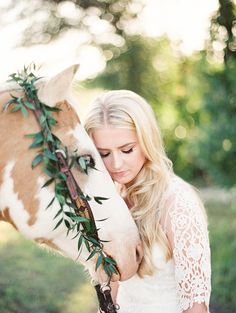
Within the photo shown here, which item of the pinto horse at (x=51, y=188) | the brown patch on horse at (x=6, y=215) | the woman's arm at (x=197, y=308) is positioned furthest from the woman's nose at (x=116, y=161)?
the woman's arm at (x=197, y=308)

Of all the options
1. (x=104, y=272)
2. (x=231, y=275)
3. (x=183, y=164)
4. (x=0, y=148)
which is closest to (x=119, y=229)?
(x=104, y=272)

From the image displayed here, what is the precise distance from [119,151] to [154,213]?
0.36 metres

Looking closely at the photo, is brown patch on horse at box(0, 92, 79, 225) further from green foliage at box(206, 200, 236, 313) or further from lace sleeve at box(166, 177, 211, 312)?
green foliage at box(206, 200, 236, 313)

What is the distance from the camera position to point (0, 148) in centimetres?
248

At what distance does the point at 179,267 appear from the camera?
264cm

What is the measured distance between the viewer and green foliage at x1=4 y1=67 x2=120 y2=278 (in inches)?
97.0

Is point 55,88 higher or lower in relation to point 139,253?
higher

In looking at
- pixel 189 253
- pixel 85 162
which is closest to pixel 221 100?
pixel 189 253

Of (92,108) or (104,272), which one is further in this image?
(92,108)

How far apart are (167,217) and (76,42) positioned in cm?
946

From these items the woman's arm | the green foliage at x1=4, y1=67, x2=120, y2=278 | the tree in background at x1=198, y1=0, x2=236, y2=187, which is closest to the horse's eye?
the green foliage at x1=4, y1=67, x2=120, y2=278

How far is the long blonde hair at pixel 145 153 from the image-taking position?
2738 mm

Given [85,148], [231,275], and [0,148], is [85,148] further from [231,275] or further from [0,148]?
[231,275]

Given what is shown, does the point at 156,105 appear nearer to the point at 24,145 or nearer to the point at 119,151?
the point at 119,151
